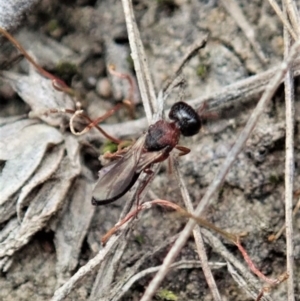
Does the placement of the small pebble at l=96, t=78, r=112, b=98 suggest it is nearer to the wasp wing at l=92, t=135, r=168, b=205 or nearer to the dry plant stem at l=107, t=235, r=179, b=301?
the wasp wing at l=92, t=135, r=168, b=205

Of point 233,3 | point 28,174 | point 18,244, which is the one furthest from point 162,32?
point 18,244

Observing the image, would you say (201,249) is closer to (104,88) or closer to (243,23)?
(104,88)

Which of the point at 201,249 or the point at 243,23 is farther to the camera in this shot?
the point at 243,23

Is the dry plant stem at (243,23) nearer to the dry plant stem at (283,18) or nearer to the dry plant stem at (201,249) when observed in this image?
the dry plant stem at (283,18)

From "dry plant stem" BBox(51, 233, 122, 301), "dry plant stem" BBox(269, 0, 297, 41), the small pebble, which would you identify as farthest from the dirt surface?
"dry plant stem" BBox(269, 0, 297, 41)

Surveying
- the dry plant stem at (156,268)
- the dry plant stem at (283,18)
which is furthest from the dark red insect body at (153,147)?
the dry plant stem at (283,18)

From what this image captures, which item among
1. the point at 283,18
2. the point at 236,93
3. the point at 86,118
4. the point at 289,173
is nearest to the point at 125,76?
the point at 86,118

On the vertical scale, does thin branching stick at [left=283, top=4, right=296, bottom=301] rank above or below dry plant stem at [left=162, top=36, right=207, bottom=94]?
below
